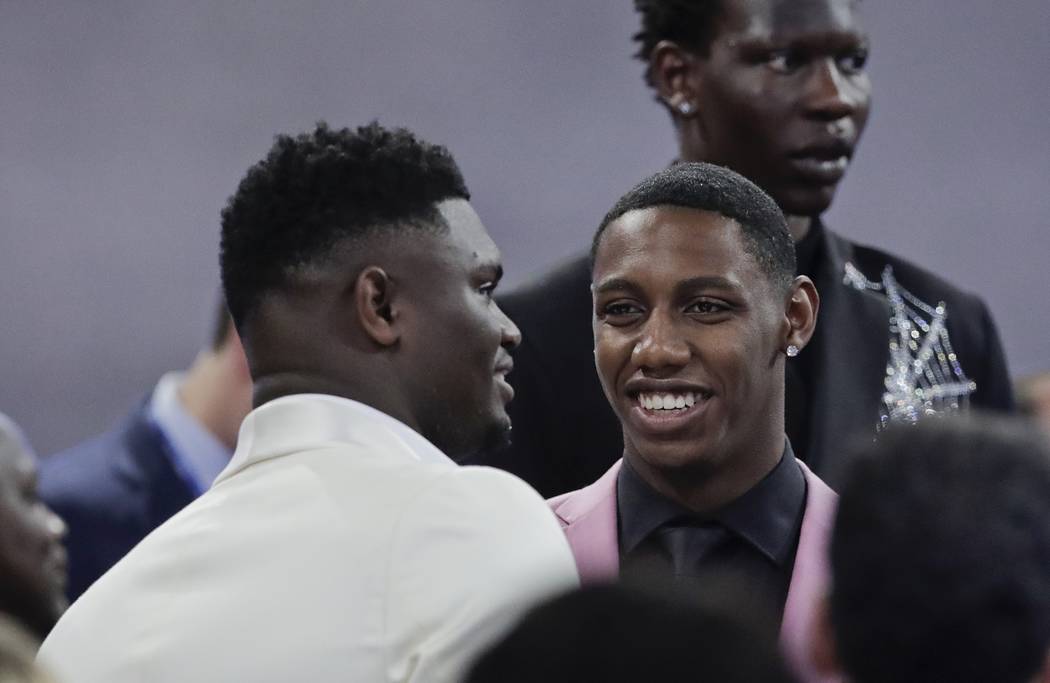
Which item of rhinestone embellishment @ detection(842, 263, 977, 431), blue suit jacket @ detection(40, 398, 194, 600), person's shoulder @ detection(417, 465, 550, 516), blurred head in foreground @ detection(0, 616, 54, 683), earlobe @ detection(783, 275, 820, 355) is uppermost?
blurred head in foreground @ detection(0, 616, 54, 683)

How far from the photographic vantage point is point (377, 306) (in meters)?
1.85

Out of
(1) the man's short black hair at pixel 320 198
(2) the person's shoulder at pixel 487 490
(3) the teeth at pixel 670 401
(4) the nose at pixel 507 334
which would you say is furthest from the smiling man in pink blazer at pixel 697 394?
(2) the person's shoulder at pixel 487 490

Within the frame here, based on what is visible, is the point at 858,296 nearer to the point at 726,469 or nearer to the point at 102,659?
the point at 726,469

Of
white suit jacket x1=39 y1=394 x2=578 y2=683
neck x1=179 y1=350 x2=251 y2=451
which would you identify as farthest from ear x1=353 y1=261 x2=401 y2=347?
neck x1=179 y1=350 x2=251 y2=451

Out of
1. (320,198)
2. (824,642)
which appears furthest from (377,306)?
(824,642)

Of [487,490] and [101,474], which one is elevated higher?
[487,490]

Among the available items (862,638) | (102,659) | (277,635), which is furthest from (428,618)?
(862,638)

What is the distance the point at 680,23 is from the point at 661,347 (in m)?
0.93

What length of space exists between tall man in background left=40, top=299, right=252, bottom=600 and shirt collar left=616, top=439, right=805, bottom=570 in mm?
1142

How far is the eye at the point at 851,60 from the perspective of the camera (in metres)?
2.90

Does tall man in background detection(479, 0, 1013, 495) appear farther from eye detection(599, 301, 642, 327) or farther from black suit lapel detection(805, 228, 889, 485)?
eye detection(599, 301, 642, 327)

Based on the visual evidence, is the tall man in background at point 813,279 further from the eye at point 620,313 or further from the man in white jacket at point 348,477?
the man in white jacket at point 348,477

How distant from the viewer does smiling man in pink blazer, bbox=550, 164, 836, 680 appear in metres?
2.18

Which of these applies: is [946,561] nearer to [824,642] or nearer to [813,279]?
[824,642]
